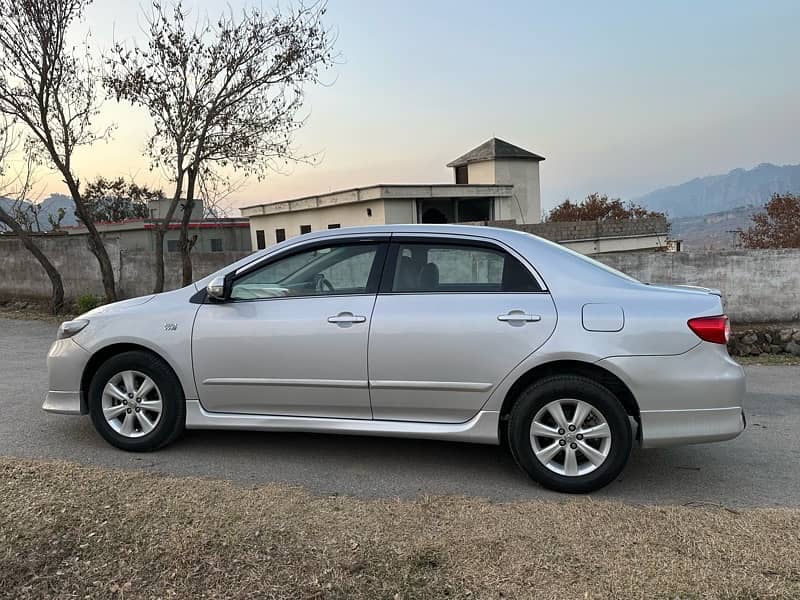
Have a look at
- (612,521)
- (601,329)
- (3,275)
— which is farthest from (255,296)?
(3,275)

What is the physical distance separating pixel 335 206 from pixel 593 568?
2571cm

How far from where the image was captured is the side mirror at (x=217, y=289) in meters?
4.41

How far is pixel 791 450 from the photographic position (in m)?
4.79

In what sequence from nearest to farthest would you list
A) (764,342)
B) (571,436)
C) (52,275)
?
(571,436) < (764,342) < (52,275)

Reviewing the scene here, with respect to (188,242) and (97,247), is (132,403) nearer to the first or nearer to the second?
(188,242)

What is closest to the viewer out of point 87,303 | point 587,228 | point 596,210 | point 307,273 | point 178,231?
point 307,273

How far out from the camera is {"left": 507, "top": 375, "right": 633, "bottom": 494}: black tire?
3846mm

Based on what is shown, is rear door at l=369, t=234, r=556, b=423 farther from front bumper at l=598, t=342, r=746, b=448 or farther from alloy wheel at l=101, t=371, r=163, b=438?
alloy wheel at l=101, t=371, r=163, b=438

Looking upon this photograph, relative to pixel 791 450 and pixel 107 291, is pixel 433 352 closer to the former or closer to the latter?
pixel 791 450

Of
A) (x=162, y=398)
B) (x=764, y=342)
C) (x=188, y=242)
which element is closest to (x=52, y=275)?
(x=188, y=242)

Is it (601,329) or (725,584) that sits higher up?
(601,329)

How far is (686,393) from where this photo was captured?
380 centimetres

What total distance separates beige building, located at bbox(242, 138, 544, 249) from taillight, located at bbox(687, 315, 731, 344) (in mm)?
20129

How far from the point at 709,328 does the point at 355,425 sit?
2.27 meters
